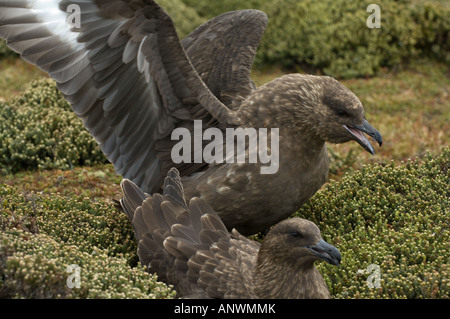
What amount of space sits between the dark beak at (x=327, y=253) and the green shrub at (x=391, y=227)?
471 mm

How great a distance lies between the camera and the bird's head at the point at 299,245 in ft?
15.5

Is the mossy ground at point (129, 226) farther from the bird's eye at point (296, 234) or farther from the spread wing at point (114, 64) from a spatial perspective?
the spread wing at point (114, 64)

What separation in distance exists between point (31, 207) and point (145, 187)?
1.05 meters

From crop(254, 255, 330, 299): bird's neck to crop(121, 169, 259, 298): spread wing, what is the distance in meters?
0.13

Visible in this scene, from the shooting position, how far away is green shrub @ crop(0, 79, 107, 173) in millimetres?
7957

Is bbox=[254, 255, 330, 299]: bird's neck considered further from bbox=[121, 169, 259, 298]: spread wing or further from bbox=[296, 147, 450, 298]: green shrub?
bbox=[296, 147, 450, 298]: green shrub

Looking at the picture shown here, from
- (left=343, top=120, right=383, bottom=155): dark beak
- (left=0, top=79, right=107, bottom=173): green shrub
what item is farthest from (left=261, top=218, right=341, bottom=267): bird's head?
(left=0, top=79, right=107, bottom=173): green shrub

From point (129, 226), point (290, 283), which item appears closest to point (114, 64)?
point (129, 226)

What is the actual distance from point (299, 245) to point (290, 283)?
0.32 m

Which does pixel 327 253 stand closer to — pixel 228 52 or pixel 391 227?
pixel 391 227

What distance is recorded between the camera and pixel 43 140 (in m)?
8.09

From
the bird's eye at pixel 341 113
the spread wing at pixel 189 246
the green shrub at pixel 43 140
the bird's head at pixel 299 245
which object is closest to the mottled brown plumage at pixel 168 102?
the bird's eye at pixel 341 113
